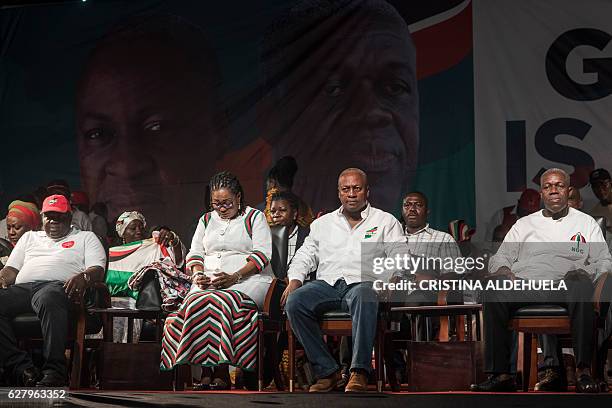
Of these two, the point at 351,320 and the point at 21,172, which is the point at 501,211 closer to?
the point at 351,320

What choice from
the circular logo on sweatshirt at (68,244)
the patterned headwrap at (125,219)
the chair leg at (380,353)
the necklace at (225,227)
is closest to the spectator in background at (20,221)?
the patterned headwrap at (125,219)

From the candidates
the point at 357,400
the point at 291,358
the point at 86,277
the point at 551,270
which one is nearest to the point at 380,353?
the point at 291,358

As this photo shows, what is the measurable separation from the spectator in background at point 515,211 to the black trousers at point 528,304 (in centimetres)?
125

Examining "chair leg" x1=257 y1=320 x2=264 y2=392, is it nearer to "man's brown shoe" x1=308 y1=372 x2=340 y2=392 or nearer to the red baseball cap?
"man's brown shoe" x1=308 y1=372 x2=340 y2=392

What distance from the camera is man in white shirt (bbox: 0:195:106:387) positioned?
4.54 metres

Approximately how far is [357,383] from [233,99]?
9.15 ft

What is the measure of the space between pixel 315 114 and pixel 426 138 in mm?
764

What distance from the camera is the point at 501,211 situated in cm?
561

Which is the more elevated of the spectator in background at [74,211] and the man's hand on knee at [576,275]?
the spectator in background at [74,211]

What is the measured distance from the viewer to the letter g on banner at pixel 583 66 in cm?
562

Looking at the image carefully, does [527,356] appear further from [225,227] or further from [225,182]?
[225,182]

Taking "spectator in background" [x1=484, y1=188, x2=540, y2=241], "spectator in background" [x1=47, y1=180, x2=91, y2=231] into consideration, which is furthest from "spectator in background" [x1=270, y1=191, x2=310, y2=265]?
"spectator in background" [x1=47, y1=180, x2=91, y2=231]

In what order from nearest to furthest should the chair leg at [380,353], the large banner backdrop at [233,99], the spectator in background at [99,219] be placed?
the chair leg at [380,353] → the large banner backdrop at [233,99] → the spectator in background at [99,219]

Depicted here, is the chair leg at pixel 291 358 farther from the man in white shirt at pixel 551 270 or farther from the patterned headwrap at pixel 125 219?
the patterned headwrap at pixel 125 219
